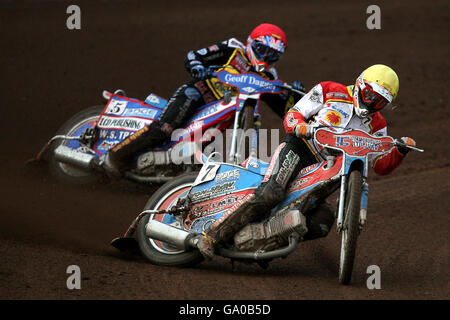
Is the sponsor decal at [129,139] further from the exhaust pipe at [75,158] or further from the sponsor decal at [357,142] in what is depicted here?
the sponsor decal at [357,142]

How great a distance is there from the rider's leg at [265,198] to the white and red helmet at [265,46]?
2568 millimetres

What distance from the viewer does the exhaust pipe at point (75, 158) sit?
1009cm

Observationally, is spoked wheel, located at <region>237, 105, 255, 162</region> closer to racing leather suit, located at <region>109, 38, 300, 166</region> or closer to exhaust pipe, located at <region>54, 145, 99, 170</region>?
racing leather suit, located at <region>109, 38, 300, 166</region>

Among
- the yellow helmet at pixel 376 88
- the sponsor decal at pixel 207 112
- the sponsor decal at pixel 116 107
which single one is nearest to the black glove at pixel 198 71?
the sponsor decal at pixel 207 112

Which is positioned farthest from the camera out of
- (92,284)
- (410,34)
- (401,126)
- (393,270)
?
(410,34)

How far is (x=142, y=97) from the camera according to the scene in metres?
13.5

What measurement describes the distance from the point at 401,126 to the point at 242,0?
278 inches

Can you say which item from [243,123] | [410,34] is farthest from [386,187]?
[410,34]

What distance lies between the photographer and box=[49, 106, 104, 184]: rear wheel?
10.4 meters

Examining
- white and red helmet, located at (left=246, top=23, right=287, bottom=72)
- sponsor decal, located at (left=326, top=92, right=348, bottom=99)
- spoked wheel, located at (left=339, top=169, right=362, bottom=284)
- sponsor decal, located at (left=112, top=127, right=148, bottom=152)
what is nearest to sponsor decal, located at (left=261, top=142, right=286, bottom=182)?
sponsor decal, located at (left=326, top=92, right=348, bottom=99)

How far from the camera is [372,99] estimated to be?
270 inches

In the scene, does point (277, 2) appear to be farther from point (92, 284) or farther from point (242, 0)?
point (92, 284)

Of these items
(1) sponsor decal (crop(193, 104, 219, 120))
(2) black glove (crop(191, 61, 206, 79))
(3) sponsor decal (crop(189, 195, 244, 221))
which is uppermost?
(2) black glove (crop(191, 61, 206, 79))

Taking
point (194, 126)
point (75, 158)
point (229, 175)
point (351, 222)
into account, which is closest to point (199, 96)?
point (194, 126)
